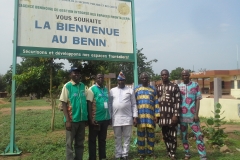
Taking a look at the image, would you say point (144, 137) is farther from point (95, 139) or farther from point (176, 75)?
point (176, 75)

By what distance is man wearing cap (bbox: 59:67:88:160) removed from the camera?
382 cm

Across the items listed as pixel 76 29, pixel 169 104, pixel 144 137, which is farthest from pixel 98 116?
pixel 76 29

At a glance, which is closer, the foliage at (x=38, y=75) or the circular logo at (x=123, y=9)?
the foliage at (x=38, y=75)

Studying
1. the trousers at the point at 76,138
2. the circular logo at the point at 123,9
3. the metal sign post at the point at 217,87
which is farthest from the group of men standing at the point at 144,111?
the metal sign post at the point at 217,87

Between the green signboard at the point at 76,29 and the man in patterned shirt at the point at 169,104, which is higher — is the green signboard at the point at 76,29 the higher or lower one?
the higher one

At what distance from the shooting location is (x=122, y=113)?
435 cm

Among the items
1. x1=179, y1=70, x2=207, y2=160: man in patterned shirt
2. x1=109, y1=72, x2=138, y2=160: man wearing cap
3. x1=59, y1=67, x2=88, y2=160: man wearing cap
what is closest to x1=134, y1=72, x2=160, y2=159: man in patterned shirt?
x1=109, y1=72, x2=138, y2=160: man wearing cap

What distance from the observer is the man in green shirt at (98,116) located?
165 inches

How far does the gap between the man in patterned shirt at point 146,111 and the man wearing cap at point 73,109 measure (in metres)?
1.06

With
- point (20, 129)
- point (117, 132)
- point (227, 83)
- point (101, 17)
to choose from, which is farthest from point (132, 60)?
point (227, 83)

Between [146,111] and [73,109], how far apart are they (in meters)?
1.35

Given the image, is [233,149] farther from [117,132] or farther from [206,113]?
[206,113]

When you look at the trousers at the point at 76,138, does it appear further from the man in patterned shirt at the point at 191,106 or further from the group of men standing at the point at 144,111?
the man in patterned shirt at the point at 191,106

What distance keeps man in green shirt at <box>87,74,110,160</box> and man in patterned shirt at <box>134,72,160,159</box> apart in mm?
605
